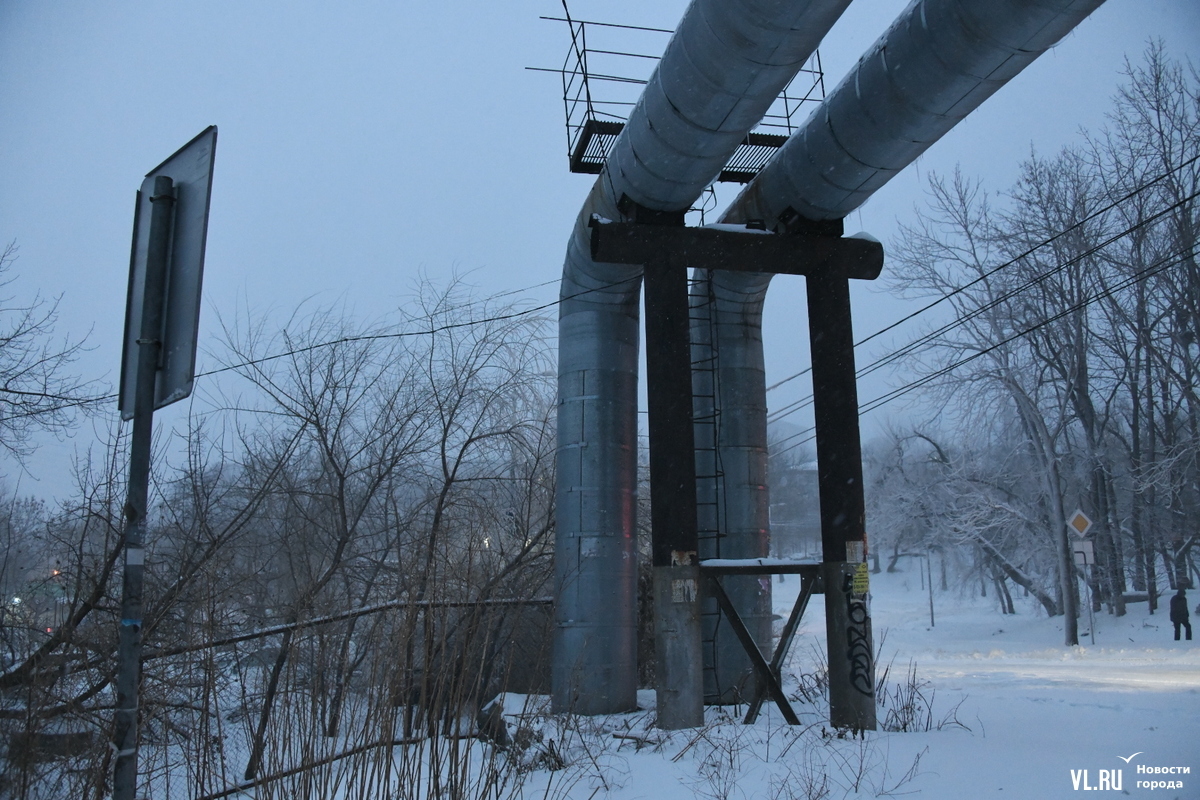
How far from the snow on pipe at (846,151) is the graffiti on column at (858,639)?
7.67 feet

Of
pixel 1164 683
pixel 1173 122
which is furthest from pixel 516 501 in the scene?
pixel 1173 122

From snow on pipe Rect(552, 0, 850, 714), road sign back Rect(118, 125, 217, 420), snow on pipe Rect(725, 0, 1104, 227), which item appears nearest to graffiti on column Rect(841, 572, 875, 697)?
snow on pipe Rect(552, 0, 850, 714)

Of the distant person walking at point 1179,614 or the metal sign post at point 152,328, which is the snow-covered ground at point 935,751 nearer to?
the metal sign post at point 152,328

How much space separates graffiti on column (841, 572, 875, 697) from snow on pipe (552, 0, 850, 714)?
8.57 feet

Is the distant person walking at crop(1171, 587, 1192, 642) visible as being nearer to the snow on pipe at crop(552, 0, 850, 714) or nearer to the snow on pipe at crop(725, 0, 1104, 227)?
the snow on pipe at crop(552, 0, 850, 714)

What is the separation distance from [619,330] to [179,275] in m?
8.00

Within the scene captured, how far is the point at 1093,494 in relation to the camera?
29453 mm

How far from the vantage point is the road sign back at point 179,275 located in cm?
275

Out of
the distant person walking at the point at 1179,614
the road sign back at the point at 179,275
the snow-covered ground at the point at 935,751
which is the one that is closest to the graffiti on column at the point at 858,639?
the snow-covered ground at the point at 935,751

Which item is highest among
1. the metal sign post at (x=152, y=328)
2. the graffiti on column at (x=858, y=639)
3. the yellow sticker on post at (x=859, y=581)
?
the metal sign post at (x=152, y=328)

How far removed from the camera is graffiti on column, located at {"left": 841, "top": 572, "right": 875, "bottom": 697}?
8.27 m

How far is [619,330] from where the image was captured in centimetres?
1065

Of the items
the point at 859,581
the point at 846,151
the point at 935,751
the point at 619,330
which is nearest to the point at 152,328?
the point at 935,751

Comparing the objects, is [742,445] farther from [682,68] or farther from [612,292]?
[682,68]
